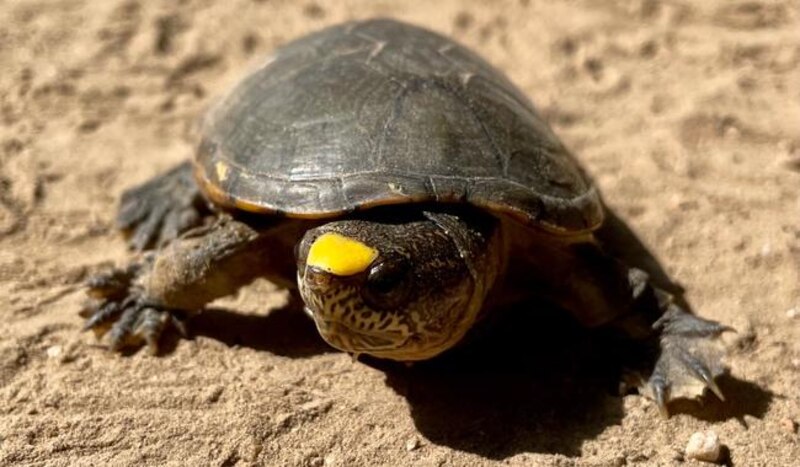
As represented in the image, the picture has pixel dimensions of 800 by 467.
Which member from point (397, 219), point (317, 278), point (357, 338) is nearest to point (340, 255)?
point (317, 278)

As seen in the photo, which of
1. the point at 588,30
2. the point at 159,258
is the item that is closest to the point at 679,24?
the point at 588,30

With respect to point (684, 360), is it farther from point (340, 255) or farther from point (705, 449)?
point (340, 255)

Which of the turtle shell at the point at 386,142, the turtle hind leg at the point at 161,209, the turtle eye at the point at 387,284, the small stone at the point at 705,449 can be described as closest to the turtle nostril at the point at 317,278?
the turtle eye at the point at 387,284

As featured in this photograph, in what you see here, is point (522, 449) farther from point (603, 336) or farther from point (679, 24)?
point (679, 24)

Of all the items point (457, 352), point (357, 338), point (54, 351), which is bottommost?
point (54, 351)

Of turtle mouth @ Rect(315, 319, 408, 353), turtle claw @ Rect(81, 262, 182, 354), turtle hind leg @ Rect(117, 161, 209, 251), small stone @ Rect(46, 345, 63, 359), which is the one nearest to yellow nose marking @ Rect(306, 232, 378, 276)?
turtle mouth @ Rect(315, 319, 408, 353)

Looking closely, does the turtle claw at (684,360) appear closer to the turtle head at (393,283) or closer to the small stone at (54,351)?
the turtle head at (393,283)

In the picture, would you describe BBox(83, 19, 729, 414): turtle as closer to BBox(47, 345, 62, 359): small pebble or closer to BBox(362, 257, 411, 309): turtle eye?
BBox(362, 257, 411, 309): turtle eye
